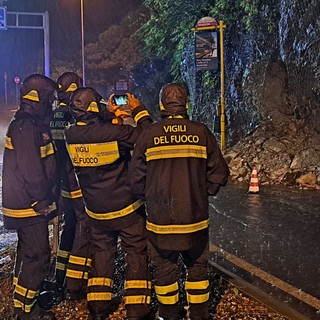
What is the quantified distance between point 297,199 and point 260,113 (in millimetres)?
4505

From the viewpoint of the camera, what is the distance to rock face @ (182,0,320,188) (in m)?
12.0

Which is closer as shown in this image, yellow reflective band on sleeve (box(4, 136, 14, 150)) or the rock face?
yellow reflective band on sleeve (box(4, 136, 14, 150))

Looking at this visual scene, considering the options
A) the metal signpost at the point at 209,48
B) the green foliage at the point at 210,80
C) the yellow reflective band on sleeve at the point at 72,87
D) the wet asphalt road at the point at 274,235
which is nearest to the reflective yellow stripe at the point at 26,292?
the yellow reflective band on sleeve at the point at 72,87

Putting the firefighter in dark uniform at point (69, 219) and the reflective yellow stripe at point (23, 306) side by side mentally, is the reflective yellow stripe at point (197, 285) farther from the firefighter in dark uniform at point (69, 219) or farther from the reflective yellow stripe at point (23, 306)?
the reflective yellow stripe at point (23, 306)

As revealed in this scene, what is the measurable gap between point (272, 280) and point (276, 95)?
930cm

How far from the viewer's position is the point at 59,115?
4887mm

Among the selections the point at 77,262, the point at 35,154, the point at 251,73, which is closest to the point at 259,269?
the point at 77,262

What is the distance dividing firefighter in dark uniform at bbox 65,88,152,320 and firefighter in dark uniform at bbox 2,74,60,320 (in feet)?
0.96

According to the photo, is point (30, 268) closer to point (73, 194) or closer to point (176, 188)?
point (73, 194)

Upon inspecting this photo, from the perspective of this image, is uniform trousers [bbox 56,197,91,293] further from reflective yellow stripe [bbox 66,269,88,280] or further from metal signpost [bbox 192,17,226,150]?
metal signpost [bbox 192,17,226,150]

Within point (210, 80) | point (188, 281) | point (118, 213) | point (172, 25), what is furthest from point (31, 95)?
point (172, 25)

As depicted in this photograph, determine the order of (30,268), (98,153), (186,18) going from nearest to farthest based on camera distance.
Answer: (98,153) → (30,268) → (186,18)

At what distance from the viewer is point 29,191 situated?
409 centimetres

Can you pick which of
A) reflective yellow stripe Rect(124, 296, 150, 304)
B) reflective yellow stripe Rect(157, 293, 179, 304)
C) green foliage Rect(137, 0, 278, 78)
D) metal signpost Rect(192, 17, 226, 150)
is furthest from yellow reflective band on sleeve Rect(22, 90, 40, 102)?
green foliage Rect(137, 0, 278, 78)
